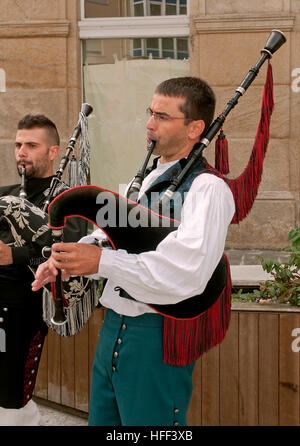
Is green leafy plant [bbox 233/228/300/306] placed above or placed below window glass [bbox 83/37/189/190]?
below

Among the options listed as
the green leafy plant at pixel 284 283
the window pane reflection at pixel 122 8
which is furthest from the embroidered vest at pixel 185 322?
the window pane reflection at pixel 122 8

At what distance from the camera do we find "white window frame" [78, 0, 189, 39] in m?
7.78

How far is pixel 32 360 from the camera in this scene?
9.18 ft

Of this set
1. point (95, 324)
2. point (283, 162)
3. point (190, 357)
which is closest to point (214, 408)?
point (95, 324)

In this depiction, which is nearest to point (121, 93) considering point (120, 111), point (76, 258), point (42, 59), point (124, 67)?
point (120, 111)

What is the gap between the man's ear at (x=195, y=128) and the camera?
6.72ft

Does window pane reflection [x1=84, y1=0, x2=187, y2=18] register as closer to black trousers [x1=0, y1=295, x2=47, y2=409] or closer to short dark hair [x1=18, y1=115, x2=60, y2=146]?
short dark hair [x1=18, y1=115, x2=60, y2=146]

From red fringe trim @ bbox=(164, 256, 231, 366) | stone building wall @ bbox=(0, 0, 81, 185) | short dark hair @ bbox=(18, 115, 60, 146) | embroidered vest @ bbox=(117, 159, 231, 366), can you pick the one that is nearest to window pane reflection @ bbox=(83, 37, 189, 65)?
stone building wall @ bbox=(0, 0, 81, 185)

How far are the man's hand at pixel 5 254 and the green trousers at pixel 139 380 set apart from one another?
768 mm

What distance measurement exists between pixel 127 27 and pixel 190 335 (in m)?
6.67

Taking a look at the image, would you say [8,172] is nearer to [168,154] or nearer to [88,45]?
[88,45]

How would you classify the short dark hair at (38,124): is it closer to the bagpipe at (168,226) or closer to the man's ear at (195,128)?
the bagpipe at (168,226)

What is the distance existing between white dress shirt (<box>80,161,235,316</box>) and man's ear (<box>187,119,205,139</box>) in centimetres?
26

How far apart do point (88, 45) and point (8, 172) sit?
81.7 inches
